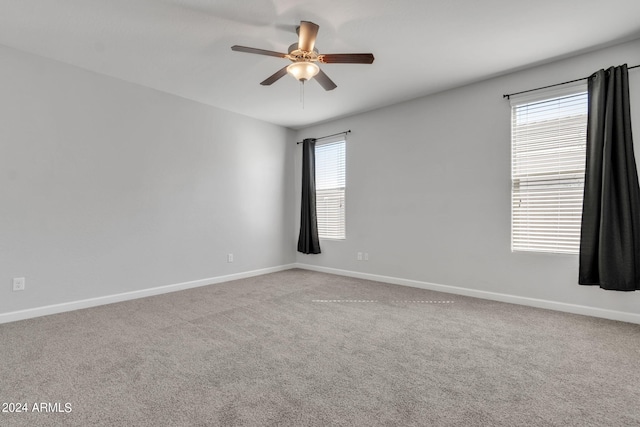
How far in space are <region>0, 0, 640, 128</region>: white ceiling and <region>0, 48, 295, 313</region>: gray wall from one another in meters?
0.42

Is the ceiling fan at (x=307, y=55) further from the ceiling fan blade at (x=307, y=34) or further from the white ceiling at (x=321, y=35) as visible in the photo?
the white ceiling at (x=321, y=35)

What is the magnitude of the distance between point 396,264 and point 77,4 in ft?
14.2

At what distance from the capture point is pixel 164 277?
3.99 metres

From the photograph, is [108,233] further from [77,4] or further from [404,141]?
[404,141]

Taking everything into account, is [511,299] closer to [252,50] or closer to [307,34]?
[307,34]

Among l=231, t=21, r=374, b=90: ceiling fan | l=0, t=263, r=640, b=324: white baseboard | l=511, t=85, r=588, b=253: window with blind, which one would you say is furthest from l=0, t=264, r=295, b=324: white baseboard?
l=511, t=85, r=588, b=253: window with blind

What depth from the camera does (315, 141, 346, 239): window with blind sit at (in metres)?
5.13

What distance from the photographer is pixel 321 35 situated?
270 centimetres

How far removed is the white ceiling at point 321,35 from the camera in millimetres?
2342

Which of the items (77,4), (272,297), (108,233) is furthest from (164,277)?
(77,4)

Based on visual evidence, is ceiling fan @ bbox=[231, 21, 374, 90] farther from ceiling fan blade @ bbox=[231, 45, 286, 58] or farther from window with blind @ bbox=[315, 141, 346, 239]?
window with blind @ bbox=[315, 141, 346, 239]

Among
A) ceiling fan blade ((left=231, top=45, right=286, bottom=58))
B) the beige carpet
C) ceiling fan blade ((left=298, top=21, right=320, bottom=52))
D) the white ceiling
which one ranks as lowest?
the beige carpet

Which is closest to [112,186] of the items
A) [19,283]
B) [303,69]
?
[19,283]

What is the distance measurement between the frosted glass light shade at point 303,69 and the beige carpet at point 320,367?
2.24 meters
